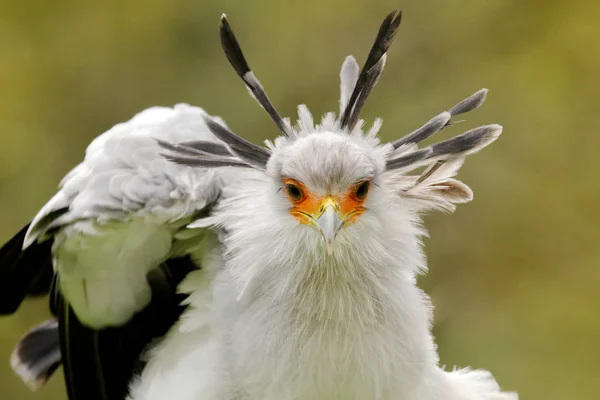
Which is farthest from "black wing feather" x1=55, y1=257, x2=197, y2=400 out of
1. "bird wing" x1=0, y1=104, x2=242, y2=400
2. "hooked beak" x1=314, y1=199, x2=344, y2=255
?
"hooked beak" x1=314, y1=199, x2=344, y2=255

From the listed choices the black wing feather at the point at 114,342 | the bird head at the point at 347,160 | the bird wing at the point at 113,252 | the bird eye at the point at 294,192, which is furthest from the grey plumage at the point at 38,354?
the bird eye at the point at 294,192

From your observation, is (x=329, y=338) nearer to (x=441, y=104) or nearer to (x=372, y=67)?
(x=372, y=67)

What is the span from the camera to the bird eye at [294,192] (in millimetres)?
1317

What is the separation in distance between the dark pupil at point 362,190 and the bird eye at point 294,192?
3.7 inches

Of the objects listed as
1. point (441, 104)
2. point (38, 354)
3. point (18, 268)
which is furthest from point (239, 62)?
point (441, 104)

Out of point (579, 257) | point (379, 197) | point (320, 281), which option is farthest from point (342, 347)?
point (579, 257)

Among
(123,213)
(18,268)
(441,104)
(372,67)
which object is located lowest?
(18,268)

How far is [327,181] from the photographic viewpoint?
50.4 inches

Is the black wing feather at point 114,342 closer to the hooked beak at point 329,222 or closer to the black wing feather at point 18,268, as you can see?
the black wing feather at point 18,268

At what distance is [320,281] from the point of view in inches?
52.8

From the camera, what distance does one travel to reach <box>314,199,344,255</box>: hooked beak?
1.24m

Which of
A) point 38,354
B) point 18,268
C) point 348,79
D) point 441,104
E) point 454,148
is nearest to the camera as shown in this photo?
point 454,148

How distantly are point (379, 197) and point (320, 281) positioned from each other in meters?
0.18

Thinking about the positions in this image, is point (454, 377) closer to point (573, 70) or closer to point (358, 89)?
point (358, 89)
